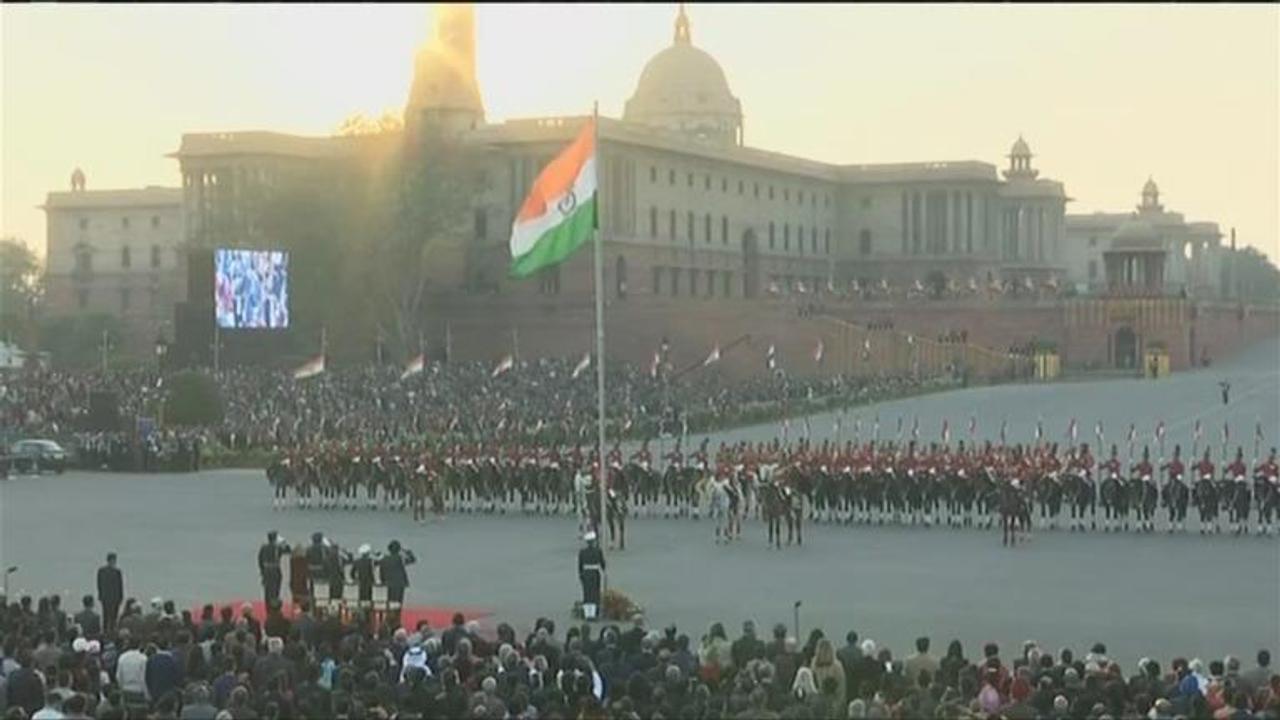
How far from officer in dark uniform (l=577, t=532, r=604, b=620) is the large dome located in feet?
308

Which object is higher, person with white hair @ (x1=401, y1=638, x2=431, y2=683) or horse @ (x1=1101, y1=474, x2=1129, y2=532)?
horse @ (x1=1101, y1=474, x2=1129, y2=532)

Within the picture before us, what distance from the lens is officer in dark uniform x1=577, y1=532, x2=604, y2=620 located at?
22.1 m

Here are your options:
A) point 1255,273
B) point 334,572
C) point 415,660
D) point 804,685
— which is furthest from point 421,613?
point 1255,273

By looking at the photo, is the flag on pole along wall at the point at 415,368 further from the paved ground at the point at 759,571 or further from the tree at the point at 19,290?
the tree at the point at 19,290

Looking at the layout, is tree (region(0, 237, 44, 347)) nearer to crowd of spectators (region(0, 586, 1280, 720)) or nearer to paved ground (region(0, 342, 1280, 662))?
paved ground (region(0, 342, 1280, 662))

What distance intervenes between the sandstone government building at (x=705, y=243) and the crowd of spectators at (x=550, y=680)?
183 feet

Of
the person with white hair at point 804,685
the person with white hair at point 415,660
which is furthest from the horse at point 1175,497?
the person with white hair at point 415,660

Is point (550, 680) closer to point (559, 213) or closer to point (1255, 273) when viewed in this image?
point (559, 213)

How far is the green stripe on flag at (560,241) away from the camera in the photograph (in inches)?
1008

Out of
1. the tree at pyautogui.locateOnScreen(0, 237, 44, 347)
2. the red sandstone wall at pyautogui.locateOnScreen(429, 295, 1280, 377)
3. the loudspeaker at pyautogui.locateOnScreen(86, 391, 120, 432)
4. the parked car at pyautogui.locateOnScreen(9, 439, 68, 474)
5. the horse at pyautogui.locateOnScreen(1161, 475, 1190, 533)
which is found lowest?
the horse at pyautogui.locateOnScreen(1161, 475, 1190, 533)

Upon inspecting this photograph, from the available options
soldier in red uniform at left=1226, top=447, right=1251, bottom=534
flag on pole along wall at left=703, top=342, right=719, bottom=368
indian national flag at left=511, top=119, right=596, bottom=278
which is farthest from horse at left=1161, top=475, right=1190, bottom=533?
flag on pole along wall at left=703, top=342, right=719, bottom=368

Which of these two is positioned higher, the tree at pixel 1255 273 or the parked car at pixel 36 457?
the tree at pixel 1255 273

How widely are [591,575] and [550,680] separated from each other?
693 cm

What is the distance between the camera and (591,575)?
22.3 m
